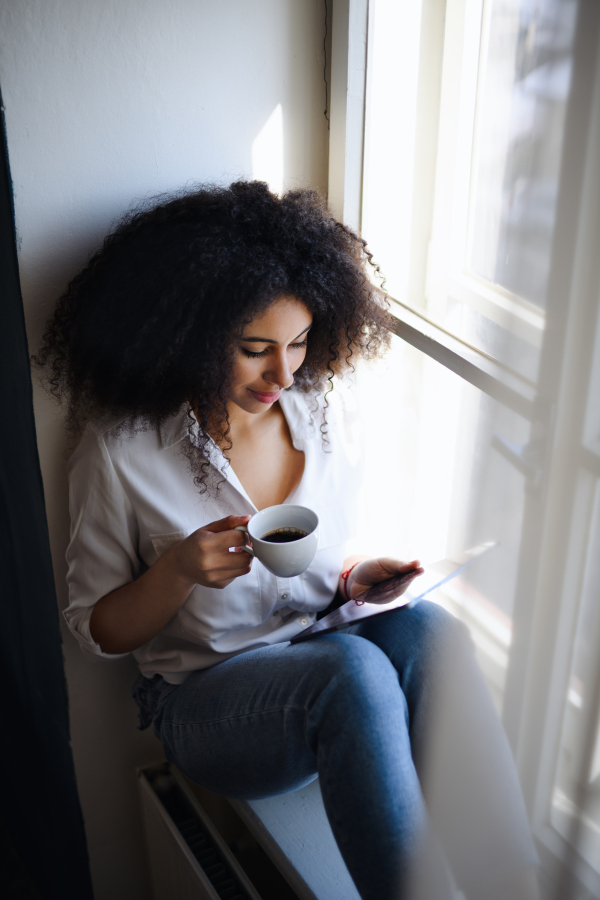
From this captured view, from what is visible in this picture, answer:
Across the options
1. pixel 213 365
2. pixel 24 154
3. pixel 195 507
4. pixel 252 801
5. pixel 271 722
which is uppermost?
pixel 24 154

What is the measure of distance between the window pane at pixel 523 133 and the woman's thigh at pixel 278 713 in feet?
1.95

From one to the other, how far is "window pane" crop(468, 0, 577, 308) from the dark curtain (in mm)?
676

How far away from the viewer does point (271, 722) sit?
0.92 metres

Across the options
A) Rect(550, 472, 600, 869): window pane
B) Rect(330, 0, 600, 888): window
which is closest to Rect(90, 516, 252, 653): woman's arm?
Rect(330, 0, 600, 888): window

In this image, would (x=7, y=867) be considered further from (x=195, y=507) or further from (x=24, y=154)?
(x=24, y=154)

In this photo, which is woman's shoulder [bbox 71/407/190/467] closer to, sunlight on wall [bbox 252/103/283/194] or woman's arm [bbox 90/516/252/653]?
woman's arm [bbox 90/516/252/653]

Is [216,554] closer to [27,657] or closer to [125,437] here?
[125,437]

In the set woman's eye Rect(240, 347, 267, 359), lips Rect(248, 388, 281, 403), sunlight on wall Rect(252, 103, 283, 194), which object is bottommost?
lips Rect(248, 388, 281, 403)

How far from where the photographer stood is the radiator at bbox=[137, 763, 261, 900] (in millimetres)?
1105

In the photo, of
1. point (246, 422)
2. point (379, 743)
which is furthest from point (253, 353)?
point (379, 743)

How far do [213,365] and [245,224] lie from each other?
20cm

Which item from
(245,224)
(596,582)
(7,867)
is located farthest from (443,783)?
(7,867)

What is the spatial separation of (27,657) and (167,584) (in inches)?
11.4

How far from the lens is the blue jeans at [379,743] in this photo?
0.54m
